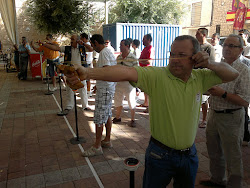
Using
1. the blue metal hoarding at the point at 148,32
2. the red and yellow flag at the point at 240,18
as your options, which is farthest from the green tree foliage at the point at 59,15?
the red and yellow flag at the point at 240,18

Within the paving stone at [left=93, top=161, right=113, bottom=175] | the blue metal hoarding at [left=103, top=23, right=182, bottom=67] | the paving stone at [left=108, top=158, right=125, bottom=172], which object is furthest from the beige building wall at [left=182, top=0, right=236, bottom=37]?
the paving stone at [left=93, top=161, right=113, bottom=175]

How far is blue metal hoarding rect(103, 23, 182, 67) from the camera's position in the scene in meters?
10.9

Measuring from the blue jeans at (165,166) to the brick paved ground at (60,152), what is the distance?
1262 millimetres

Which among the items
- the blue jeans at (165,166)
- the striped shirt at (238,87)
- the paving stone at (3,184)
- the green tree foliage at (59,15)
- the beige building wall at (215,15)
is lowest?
the paving stone at (3,184)

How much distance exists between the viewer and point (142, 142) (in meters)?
3.98

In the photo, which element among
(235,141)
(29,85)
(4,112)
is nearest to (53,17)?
(29,85)

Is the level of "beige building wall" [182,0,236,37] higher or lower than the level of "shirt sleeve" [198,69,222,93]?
higher

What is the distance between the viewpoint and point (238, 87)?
230 centimetres

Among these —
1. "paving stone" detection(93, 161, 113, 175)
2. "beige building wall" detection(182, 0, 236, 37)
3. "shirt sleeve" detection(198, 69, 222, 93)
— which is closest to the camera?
"shirt sleeve" detection(198, 69, 222, 93)

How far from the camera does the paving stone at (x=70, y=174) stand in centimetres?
290

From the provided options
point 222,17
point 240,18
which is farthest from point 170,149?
point 222,17

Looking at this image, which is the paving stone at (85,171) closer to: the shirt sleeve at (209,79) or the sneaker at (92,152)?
the sneaker at (92,152)

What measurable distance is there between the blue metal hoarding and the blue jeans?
30.4 feet

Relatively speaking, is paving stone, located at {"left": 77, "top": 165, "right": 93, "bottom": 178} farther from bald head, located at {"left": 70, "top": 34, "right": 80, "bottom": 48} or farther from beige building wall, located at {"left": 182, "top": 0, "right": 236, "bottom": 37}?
beige building wall, located at {"left": 182, "top": 0, "right": 236, "bottom": 37}
